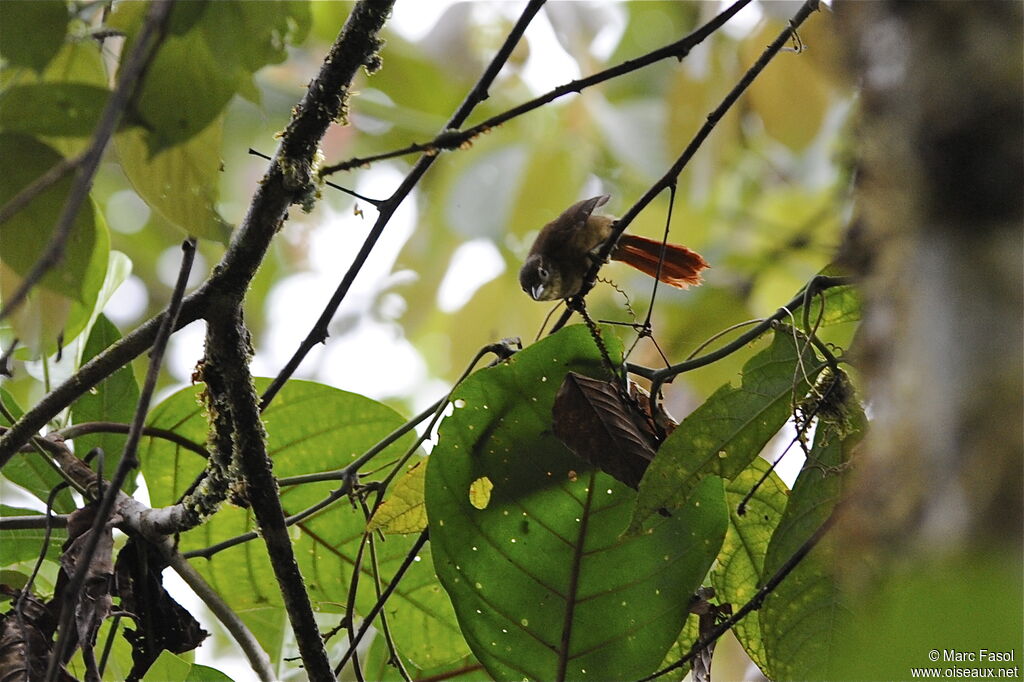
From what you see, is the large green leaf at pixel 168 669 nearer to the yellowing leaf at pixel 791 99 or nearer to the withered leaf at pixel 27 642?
the withered leaf at pixel 27 642

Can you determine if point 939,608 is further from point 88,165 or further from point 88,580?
point 88,580

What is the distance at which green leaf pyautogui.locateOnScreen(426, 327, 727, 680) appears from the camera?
946mm

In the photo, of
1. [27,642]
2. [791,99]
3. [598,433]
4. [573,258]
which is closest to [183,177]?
[598,433]

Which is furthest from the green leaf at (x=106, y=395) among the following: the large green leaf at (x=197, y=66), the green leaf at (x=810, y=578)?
the green leaf at (x=810, y=578)

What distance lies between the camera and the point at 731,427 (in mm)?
882

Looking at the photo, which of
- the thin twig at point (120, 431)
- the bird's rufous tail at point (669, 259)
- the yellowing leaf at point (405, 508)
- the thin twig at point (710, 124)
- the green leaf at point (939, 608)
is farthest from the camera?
the bird's rufous tail at point (669, 259)

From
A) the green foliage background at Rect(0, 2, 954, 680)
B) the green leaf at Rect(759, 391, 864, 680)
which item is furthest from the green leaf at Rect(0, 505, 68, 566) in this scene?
the green leaf at Rect(759, 391, 864, 680)

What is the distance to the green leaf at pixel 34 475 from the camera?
1.19 metres

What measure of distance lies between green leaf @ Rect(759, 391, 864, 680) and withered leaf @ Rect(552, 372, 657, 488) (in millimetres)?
171

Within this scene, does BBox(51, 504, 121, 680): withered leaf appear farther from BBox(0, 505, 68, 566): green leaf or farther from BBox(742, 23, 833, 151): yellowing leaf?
BBox(742, 23, 833, 151): yellowing leaf

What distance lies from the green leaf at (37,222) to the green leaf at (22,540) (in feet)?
2.01

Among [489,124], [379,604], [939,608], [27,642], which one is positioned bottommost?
[939,608]

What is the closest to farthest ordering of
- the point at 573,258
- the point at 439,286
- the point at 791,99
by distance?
the point at 573,258 → the point at 791,99 → the point at 439,286

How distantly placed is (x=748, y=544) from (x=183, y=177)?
0.73 meters
